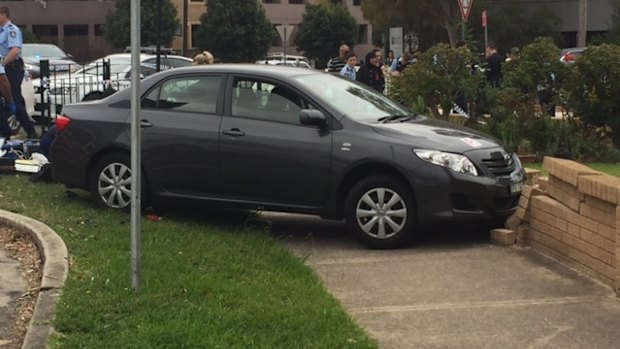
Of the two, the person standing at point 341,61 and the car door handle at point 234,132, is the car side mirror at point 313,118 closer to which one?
the car door handle at point 234,132

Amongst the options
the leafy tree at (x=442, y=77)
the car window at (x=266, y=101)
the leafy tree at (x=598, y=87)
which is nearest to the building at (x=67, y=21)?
the leafy tree at (x=442, y=77)

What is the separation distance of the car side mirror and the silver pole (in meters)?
2.45

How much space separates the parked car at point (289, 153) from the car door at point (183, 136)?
1cm

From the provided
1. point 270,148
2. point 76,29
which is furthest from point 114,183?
point 76,29

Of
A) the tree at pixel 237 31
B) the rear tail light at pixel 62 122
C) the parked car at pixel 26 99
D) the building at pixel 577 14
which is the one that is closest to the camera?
the rear tail light at pixel 62 122

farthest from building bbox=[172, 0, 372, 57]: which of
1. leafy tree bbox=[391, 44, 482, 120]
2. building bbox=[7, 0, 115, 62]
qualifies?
leafy tree bbox=[391, 44, 482, 120]


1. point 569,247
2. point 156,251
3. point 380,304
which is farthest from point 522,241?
point 156,251

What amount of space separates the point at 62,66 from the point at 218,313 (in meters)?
15.0

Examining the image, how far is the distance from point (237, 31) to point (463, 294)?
5140 cm

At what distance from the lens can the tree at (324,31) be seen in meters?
62.0

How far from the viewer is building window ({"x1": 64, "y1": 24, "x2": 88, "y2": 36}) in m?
66.1

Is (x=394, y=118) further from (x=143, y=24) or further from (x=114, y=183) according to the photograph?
(x=143, y=24)

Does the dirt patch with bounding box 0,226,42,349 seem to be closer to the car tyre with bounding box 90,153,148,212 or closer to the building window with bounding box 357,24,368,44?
the car tyre with bounding box 90,153,148,212

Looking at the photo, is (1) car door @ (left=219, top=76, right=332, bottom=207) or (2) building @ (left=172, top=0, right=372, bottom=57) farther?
(2) building @ (left=172, top=0, right=372, bottom=57)
